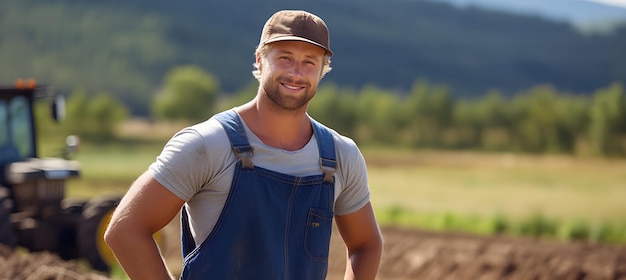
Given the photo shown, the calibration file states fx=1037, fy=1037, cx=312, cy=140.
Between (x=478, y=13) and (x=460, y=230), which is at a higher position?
(x=460, y=230)

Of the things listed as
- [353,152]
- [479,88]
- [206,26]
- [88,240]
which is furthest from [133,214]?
[206,26]

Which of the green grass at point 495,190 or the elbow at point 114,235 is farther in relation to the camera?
the green grass at point 495,190

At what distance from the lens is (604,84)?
92.2 m

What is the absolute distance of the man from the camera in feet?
8.99

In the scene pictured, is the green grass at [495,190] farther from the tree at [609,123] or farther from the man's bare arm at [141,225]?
the man's bare arm at [141,225]

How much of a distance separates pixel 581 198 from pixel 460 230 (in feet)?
52.6

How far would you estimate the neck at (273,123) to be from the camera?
289 centimetres

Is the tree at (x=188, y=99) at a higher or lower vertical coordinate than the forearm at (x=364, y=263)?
lower

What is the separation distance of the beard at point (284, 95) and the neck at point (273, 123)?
3cm

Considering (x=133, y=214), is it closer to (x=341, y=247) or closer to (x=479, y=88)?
(x=341, y=247)

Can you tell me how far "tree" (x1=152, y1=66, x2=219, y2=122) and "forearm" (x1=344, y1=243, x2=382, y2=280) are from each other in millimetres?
60392

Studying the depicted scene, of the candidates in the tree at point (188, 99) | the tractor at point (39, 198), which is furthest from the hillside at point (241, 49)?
the tractor at point (39, 198)

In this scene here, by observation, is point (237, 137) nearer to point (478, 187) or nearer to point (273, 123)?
point (273, 123)

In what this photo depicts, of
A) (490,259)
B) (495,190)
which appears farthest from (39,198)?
(495,190)
